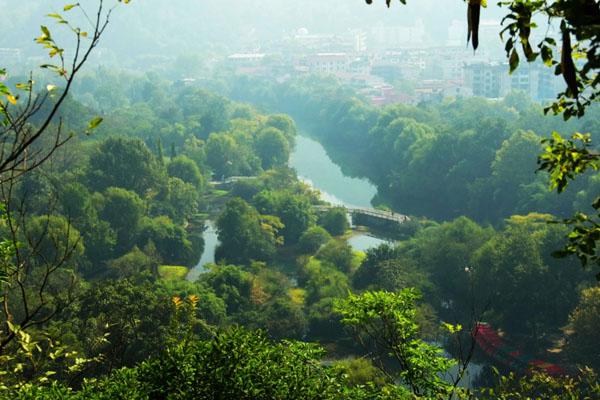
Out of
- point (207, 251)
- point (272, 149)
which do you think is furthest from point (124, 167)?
point (272, 149)

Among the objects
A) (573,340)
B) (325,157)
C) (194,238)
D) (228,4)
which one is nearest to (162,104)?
(325,157)

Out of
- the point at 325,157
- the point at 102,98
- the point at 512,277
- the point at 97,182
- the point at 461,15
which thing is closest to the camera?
the point at 512,277

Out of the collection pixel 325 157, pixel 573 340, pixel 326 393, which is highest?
pixel 326 393

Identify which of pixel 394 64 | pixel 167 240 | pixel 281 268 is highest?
pixel 167 240

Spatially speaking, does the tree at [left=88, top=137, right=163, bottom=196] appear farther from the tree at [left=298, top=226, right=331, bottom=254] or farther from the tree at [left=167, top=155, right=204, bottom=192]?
the tree at [left=298, top=226, right=331, bottom=254]

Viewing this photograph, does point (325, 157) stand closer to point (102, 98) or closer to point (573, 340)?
point (102, 98)

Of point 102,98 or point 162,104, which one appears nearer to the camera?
point 162,104

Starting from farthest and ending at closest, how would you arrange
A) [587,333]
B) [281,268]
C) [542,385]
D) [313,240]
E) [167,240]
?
[313,240]
[167,240]
[281,268]
[587,333]
[542,385]

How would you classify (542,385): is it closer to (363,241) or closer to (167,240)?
(167,240)
